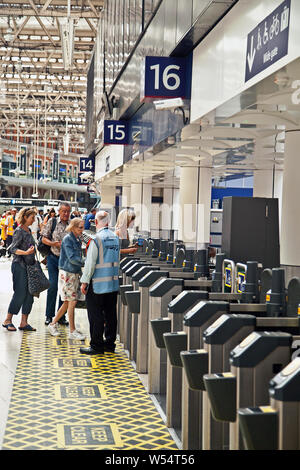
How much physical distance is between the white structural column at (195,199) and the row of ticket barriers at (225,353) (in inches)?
198

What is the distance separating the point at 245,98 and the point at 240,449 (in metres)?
2.87

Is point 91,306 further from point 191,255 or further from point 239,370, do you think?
point 239,370

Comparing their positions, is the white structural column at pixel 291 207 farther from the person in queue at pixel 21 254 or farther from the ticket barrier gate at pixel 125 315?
the person in queue at pixel 21 254

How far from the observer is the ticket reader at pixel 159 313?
5.70 m

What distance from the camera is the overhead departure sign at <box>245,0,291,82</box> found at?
3980 millimetres

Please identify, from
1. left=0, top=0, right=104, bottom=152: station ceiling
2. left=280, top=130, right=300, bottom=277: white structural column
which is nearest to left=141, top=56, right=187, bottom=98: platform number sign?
left=280, top=130, right=300, bottom=277: white structural column

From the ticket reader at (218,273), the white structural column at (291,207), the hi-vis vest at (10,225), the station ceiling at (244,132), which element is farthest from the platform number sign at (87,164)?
the ticket reader at (218,273)

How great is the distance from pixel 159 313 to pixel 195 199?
6541mm

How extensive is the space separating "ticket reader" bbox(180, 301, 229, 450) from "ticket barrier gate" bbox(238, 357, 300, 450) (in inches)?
53.0

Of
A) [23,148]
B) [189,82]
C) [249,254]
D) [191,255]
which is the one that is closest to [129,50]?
[189,82]

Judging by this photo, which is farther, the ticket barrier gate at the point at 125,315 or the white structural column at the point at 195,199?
the white structural column at the point at 195,199

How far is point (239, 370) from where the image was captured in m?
3.10

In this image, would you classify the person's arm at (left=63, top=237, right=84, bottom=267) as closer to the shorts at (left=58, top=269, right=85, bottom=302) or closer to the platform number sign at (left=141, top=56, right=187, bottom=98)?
the shorts at (left=58, top=269, right=85, bottom=302)
